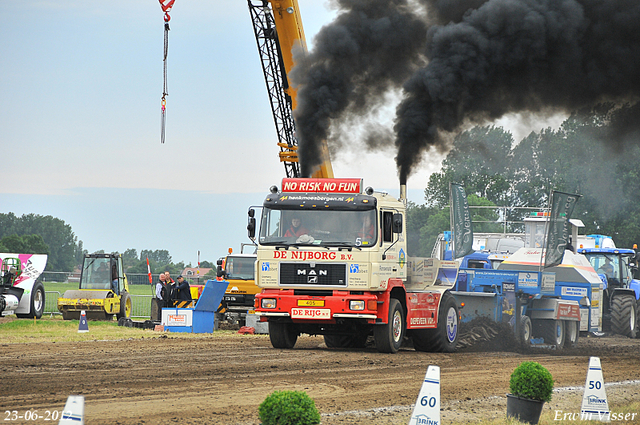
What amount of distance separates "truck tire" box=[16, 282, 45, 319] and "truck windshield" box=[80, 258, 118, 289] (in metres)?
1.39

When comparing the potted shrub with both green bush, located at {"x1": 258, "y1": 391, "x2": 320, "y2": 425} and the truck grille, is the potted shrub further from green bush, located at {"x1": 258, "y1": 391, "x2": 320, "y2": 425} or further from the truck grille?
the truck grille

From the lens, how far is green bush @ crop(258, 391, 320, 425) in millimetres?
5516

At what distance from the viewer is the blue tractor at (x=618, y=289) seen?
78.3ft

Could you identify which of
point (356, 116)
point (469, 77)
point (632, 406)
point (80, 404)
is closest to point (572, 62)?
point (469, 77)

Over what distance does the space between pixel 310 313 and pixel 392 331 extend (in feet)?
5.62

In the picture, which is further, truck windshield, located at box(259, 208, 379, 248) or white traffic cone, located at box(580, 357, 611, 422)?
truck windshield, located at box(259, 208, 379, 248)

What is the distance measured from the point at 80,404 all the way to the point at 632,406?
7.10m

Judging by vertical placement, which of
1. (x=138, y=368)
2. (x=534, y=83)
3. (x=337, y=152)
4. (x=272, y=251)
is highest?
(x=534, y=83)

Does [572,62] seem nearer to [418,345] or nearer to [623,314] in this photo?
[418,345]

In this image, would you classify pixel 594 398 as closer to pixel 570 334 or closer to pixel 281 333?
pixel 281 333

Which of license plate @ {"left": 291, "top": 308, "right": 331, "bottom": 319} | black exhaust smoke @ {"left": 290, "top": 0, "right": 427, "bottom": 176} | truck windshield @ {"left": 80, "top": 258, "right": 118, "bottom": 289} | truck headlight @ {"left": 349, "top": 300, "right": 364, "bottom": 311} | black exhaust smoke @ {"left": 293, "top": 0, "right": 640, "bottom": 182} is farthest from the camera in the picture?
truck windshield @ {"left": 80, "top": 258, "right": 118, "bottom": 289}

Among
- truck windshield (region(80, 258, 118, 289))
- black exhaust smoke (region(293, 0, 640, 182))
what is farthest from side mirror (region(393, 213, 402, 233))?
truck windshield (region(80, 258, 118, 289))

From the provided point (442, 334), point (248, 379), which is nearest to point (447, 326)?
point (442, 334)

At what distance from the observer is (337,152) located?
20.4 meters
